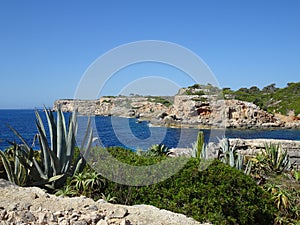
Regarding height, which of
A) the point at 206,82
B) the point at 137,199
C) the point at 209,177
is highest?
the point at 206,82

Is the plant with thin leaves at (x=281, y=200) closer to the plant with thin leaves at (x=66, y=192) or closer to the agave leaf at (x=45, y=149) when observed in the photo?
the plant with thin leaves at (x=66, y=192)

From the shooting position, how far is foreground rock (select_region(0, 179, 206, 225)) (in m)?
2.55

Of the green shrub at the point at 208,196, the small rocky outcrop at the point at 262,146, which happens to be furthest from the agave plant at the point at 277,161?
the green shrub at the point at 208,196

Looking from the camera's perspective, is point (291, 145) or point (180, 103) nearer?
point (291, 145)

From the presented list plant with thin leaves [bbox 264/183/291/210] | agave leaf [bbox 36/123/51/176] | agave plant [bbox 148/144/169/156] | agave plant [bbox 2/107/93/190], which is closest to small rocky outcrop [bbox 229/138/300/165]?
agave plant [bbox 148/144/169/156]

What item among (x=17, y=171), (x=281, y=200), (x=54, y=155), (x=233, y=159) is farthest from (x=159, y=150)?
(x=17, y=171)

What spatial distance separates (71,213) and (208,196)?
5.39ft

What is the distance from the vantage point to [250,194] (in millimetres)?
3846

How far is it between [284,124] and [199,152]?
3443 centimetres

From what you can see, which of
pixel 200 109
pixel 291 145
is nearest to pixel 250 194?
pixel 291 145

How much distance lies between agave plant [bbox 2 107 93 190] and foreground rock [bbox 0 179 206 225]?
91cm

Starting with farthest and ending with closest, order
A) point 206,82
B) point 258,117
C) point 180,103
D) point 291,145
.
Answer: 1. point 258,117
2. point 180,103
3. point 291,145
4. point 206,82

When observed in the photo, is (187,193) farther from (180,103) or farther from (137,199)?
(180,103)

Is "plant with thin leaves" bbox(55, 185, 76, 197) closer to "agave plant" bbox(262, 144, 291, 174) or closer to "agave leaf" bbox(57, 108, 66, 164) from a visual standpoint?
"agave leaf" bbox(57, 108, 66, 164)
